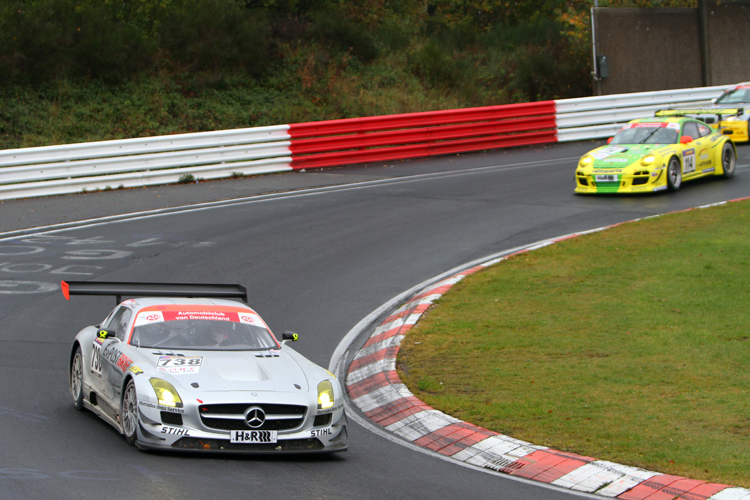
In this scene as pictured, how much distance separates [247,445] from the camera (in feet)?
22.7

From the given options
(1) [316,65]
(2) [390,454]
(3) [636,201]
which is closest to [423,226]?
(3) [636,201]

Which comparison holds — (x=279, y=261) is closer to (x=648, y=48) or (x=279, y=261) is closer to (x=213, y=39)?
(x=213, y=39)

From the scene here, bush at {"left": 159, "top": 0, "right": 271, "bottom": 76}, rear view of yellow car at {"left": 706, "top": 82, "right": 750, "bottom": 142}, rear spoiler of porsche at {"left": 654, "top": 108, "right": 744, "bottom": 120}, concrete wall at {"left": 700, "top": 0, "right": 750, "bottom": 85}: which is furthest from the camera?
concrete wall at {"left": 700, "top": 0, "right": 750, "bottom": 85}

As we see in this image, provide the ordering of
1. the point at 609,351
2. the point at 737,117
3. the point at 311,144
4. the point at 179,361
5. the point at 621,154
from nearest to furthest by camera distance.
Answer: the point at 179,361
the point at 609,351
the point at 621,154
the point at 311,144
the point at 737,117

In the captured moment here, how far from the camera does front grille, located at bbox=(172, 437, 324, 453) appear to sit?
6.85 metres

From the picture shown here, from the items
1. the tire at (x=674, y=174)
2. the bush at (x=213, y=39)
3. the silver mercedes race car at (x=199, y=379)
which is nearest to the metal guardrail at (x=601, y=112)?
the tire at (x=674, y=174)

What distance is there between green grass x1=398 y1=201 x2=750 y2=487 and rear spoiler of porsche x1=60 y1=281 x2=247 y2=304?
81.2 inches

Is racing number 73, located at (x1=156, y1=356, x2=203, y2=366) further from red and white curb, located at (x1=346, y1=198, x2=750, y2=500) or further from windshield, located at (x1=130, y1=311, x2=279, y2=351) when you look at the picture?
red and white curb, located at (x1=346, y1=198, x2=750, y2=500)

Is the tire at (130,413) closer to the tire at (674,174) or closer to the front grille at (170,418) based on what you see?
the front grille at (170,418)

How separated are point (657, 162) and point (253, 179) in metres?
9.10

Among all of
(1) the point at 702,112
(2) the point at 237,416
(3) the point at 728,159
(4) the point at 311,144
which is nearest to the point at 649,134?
(3) the point at 728,159

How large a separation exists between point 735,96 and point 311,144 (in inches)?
482

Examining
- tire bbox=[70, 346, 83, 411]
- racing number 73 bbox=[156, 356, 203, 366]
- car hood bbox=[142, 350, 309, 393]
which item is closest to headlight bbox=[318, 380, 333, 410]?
car hood bbox=[142, 350, 309, 393]

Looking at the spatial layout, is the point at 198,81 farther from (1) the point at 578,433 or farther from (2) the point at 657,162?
(1) the point at 578,433
